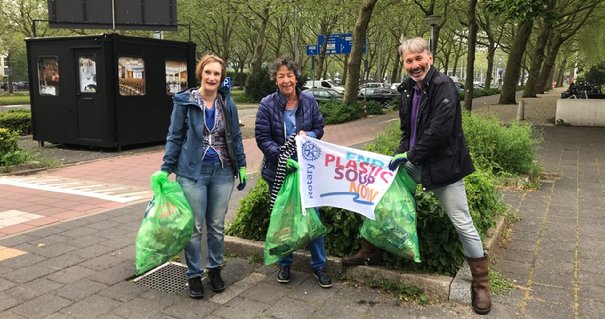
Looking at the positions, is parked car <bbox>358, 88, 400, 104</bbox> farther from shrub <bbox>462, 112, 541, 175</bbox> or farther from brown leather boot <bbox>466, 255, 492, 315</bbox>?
brown leather boot <bbox>466, 255, 492, 315</bbox>

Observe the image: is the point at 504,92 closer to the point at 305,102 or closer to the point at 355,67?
the point at 355,67

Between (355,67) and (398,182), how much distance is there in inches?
656

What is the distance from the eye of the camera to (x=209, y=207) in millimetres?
3805

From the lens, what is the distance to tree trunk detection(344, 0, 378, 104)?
59.9 ft

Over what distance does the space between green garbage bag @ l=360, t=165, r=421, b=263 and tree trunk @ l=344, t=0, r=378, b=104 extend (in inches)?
611

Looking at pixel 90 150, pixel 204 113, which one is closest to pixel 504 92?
pixel 90 150

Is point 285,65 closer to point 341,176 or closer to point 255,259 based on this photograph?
A: point 341,176

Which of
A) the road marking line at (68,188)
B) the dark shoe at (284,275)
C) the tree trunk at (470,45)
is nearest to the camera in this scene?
the dark shoe at (284,275)

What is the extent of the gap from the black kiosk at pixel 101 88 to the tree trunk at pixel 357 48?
8206 millimetres

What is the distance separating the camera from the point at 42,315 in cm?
341

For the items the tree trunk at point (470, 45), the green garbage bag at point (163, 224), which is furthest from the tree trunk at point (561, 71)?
the green garbage bag at point (163, 224)

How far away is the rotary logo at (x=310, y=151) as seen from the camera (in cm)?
369

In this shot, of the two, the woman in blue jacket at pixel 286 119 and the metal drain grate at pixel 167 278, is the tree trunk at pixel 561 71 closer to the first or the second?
the woman in blue jacket at pixel 286 119

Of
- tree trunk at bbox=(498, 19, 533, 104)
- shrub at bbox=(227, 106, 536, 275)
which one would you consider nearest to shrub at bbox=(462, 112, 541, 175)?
shrub at bbox=(227, 106, 536, 275)
